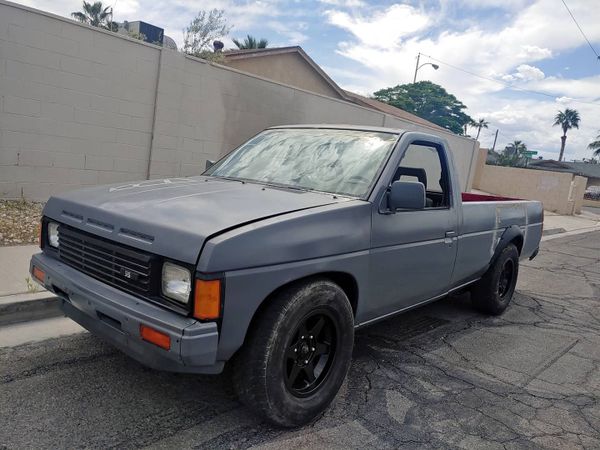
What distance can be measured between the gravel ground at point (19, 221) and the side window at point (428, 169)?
458 cm

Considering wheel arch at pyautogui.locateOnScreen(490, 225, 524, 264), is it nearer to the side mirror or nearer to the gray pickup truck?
the gray pickup truck

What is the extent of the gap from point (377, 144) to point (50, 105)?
578cm

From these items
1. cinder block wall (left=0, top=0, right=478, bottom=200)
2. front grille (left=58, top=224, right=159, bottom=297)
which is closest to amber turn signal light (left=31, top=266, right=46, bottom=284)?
front grille (left=58, top=224, right=159, bottom=297)

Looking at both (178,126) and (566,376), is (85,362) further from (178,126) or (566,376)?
(178,126)

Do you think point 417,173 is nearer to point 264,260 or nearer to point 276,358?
point 264,260

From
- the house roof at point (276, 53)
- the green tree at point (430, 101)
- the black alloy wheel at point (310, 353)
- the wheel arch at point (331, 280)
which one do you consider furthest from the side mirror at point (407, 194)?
the green tree at point (430, 101)

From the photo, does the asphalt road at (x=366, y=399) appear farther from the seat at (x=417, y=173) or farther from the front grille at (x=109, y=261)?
the seat at (x=417, y=173)

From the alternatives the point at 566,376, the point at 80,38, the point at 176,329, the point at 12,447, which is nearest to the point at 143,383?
the point at 12,447

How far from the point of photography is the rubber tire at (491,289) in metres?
5.41

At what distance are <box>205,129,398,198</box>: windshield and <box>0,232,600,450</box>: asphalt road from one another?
1.47 meters

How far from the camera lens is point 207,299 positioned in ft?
8.07

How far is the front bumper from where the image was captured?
242 cm

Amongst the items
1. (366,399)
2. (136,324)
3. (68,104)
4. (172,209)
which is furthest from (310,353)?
(68,104)

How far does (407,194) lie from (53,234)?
2409 mm
